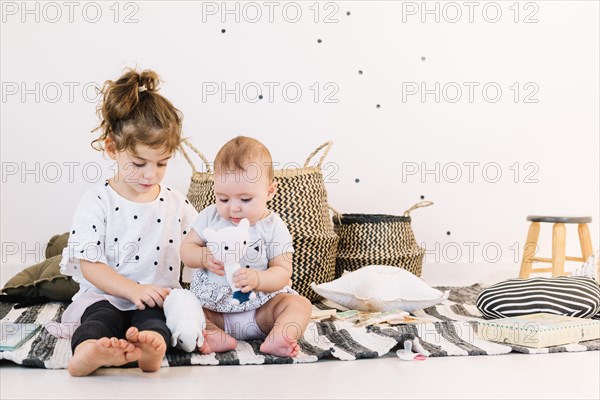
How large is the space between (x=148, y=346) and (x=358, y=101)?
5.94ft

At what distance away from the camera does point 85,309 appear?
5.33ft

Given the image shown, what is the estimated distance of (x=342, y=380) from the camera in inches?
54.0

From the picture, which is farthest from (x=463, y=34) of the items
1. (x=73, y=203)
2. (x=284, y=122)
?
(x=73, y=203)

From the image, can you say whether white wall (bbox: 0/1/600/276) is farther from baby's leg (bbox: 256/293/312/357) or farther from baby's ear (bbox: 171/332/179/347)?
baby's ear (bbox: 171/332/179/347)

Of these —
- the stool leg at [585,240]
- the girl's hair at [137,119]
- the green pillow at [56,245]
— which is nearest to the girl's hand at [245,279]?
the girl's hair at [137,119]

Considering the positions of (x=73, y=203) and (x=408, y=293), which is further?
(x=73, y=203)

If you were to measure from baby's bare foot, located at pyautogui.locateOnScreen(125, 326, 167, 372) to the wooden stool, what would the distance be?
178 centimetres

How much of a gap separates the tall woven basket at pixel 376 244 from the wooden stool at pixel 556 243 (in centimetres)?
49

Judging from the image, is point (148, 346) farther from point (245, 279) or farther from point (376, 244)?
point (376, 244)

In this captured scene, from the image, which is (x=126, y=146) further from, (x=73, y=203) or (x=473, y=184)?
(x=473, y=184)

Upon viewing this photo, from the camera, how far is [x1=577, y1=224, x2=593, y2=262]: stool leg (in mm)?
2842

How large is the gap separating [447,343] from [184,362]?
554 mm

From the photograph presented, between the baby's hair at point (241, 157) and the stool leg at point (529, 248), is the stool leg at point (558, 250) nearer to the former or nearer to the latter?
the stool leg at point (529, 248)

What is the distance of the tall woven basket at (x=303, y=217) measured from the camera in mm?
2295
